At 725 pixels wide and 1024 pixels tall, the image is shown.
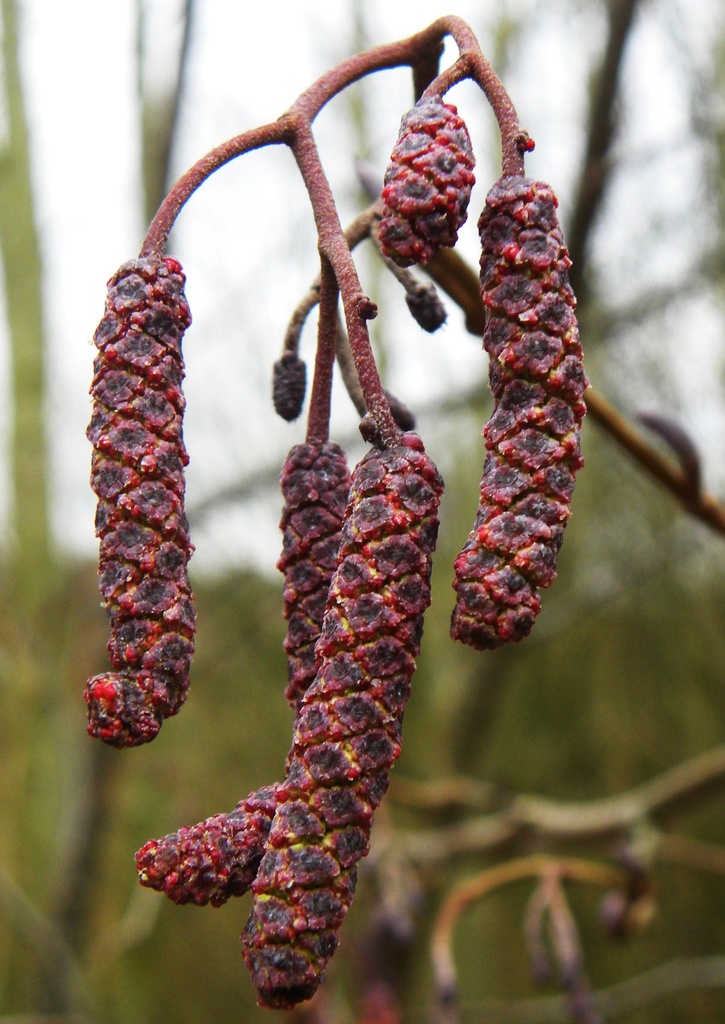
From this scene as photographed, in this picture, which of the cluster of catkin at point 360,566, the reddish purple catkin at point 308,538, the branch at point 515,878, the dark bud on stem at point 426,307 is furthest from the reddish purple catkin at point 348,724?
the branch at point 515,878

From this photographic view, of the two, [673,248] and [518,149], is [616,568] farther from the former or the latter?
[518,149]

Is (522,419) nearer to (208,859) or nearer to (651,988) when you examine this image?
(208,859)

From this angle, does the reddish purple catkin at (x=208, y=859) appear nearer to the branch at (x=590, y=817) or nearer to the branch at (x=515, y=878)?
the branch at (x=515, y=878)

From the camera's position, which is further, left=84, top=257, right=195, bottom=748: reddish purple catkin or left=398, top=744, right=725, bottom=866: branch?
left=398, top=744, right=725, bottom=866: branch

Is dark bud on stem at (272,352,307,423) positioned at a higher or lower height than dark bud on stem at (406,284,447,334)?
lower

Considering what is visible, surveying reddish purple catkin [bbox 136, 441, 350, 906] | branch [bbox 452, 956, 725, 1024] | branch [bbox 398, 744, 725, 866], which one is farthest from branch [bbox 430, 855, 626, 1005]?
reddish purple catkin [bbox 136, 441, 350, 906]

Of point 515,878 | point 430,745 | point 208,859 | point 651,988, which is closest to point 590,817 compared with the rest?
point 515,878

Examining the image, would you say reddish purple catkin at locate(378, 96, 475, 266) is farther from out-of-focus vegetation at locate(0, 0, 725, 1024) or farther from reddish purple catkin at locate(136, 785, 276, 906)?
out-of-focus vegetation at locate(0, 0, 725, 1024)
